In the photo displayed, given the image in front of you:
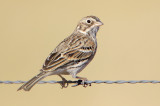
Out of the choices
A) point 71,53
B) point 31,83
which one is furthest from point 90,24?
point 31,83

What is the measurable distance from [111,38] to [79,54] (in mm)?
9051

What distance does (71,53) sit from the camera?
9.68 metres

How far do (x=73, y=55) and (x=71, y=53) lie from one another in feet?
0.24

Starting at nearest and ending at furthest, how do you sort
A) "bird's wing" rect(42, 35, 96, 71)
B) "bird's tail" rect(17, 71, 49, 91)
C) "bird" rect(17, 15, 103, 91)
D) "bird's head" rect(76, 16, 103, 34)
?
"bird's tail" rect(17, 71, 49, 91) < "bird" rect(17, 15, 103, 91) < "bird's wing" rect(42, 35, 96, 71) < "bird's head" rect(76, 16, 103, 34)

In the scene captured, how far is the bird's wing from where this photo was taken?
920 centimetres

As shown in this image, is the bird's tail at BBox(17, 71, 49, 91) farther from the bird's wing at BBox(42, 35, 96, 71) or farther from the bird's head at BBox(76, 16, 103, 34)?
the bird's head at BBox(76, 16, 103, 34)

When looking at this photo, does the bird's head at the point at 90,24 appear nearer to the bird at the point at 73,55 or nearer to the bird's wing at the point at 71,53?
the bird at the point at 73,55

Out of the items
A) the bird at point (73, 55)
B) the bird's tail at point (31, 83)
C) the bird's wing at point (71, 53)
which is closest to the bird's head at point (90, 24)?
the bird at point (73, 55)

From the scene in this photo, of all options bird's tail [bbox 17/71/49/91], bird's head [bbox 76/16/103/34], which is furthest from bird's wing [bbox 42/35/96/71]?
bird's head [bbox 76/16/103/34]

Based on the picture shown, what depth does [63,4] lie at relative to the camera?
2369cm

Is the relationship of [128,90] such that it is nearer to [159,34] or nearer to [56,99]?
[56,99]

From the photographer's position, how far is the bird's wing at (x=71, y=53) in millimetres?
9203

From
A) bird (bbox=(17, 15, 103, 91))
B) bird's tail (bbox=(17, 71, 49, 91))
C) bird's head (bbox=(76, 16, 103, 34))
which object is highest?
bird's head (bbox=(76, 16, 103, 34))

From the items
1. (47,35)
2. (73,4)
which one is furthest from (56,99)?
(73,4)
